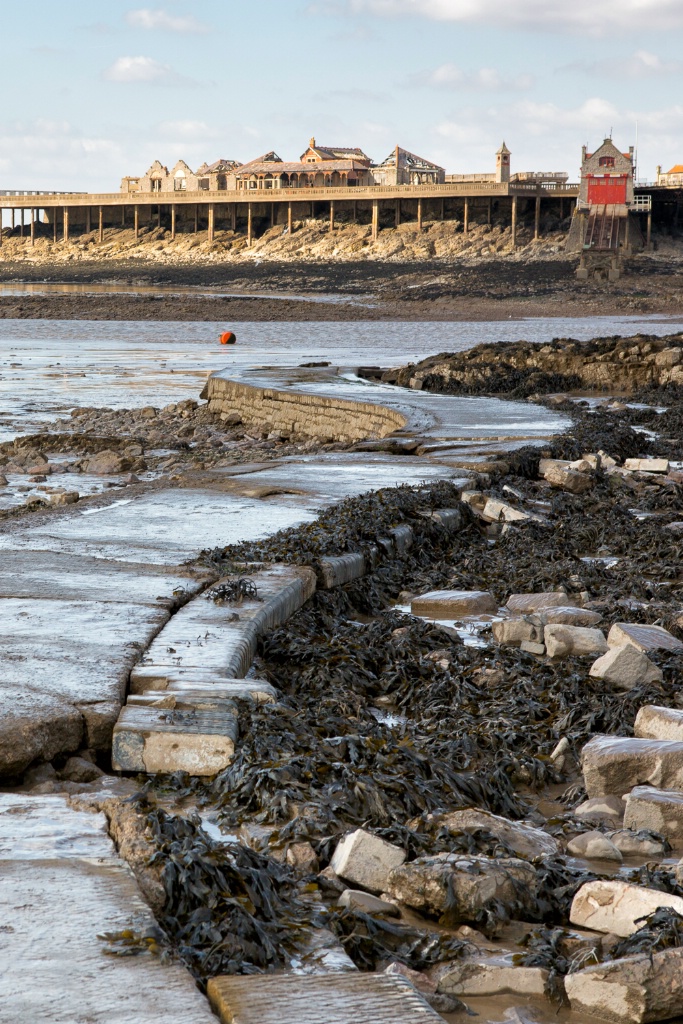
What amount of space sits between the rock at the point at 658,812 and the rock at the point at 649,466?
6.13m

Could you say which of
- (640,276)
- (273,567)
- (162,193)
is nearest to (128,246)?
(162,193)

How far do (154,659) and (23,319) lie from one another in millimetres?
30526

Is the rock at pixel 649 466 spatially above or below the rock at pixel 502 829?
above

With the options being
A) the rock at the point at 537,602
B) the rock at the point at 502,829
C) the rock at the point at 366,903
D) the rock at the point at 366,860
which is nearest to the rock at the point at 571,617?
the rock at the point at 537,602

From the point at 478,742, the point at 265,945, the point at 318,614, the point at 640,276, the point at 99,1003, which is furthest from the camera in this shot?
the point at 640,276

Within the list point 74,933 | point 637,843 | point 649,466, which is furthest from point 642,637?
point 649,466

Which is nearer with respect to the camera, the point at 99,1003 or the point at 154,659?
the point at 99,1003

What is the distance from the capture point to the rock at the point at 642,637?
4215 millimetres

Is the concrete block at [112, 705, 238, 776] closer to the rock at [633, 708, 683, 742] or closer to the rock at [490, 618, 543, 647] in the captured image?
the rock at [633, 708, 683, 742]

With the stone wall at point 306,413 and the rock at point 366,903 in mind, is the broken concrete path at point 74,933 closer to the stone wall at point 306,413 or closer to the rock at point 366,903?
the rock at point 366,903

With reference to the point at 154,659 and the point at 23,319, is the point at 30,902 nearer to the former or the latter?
the point at 154,659

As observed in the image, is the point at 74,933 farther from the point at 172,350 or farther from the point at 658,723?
the point at 172,350

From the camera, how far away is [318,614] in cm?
482

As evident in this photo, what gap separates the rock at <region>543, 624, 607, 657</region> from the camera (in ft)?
14.3
